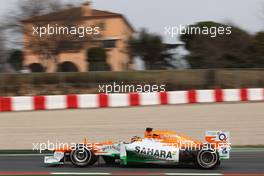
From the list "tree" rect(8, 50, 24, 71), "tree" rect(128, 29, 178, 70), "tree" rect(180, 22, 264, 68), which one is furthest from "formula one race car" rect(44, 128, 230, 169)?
"tree" rect(8, 50, 24, 71)

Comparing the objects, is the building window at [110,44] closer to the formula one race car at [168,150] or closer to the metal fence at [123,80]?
the metal fence at [123,80]

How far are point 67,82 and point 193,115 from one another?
5.22m

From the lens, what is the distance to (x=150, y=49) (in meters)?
25.7

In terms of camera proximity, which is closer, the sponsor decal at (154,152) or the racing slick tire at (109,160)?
the sponsor decal at (154,152)

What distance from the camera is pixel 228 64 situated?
876 inches

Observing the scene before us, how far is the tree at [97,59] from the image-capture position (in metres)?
22.1

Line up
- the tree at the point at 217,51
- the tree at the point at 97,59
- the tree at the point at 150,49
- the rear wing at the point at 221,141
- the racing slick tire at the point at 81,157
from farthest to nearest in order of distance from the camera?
the tree at the point at 150,49, the tree at the point at 97,59, the tree at the point at 217,51, the racing slick tire at the point at 81,157, the rear wing at the point at 221,141

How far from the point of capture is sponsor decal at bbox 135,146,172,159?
352 inches

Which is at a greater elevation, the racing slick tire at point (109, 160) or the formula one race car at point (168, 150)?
the formula one race car at point (168, 150)

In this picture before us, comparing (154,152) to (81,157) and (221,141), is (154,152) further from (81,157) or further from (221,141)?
(81,157)

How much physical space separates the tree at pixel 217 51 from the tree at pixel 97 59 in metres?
3.65

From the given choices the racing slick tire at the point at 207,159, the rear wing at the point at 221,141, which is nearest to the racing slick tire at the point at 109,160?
the racing slick tire at the point at 207,159

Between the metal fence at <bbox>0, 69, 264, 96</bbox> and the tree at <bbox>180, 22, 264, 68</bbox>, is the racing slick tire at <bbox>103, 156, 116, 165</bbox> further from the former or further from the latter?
the tree at <bbox>180, 22, 264, 68</bbox>

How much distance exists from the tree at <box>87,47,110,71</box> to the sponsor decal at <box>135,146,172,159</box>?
13024mm
